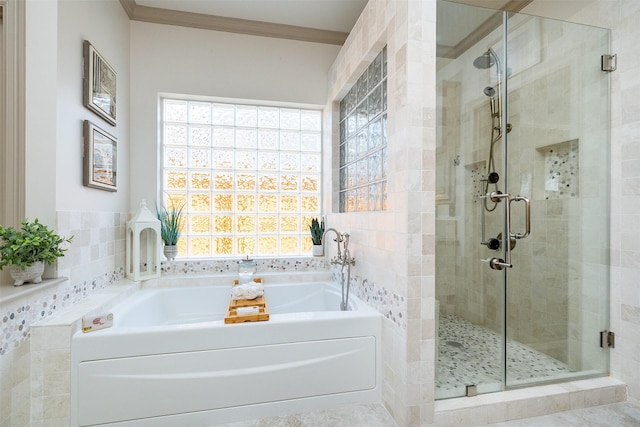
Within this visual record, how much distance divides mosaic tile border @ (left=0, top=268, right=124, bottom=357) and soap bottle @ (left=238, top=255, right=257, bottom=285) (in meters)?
1.03

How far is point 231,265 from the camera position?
2.71 meters

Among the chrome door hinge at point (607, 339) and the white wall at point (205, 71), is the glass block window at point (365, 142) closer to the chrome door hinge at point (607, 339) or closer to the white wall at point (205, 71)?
the white wall at point (205, 71)

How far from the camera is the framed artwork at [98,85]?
74.3 inches

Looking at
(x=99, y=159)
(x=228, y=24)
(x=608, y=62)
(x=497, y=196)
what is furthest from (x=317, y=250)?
(x=608, y=62)

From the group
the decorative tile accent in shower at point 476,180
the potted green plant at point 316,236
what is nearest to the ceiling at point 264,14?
the decorative tile accent in shower at point 476,180

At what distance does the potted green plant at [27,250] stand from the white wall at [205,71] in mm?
1182

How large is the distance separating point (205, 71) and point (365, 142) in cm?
168

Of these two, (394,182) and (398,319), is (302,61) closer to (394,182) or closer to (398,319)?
(394,182)

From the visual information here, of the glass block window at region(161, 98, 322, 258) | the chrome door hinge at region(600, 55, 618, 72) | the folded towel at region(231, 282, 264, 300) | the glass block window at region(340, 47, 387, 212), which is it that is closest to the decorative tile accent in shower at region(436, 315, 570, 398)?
the glass block window at region(340, 47, 387, 212)

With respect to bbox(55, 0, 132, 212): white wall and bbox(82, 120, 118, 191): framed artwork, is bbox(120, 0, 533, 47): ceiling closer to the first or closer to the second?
bbox(55, 0, 132, 212): white wall

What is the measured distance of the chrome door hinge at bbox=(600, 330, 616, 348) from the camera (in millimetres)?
1797

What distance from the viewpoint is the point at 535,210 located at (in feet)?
6.41

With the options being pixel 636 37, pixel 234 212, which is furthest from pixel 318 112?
pixel 636 37

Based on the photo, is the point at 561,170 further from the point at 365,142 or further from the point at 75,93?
the point at 75,93
